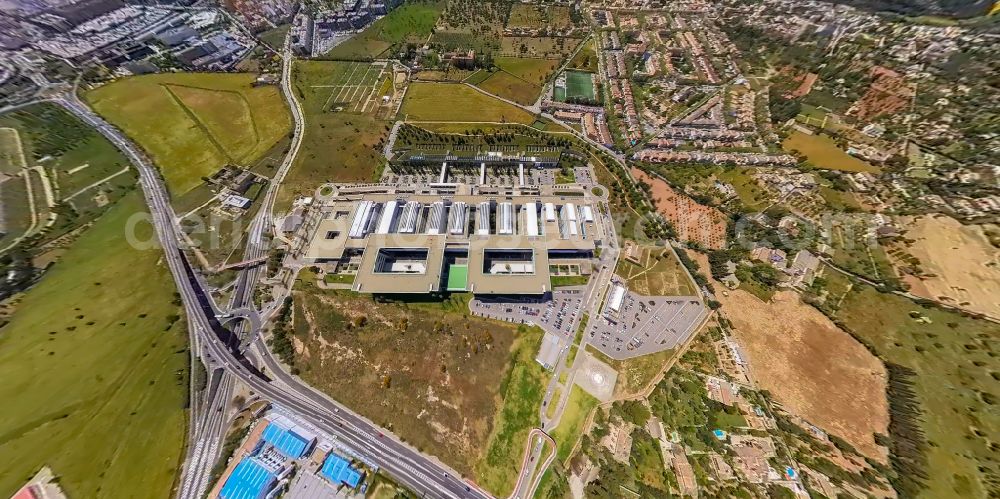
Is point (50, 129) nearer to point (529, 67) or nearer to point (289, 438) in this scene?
point (289, 438)

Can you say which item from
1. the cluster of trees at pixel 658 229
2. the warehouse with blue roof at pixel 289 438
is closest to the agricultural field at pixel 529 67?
the cluster of trees at pixel 658 229

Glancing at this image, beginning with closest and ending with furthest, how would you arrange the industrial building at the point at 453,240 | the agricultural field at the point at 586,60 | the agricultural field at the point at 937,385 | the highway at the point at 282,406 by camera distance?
the agricultural field at the point at 937,385 < the highway at the point at 282,406 < the industrial building at the point at 453,240 < the agricultural field at the point at 586,60

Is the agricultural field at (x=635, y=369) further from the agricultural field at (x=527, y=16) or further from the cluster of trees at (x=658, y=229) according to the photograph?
the agricultural field at (x=527, y=16)

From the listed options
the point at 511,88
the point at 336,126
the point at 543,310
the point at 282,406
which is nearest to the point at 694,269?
the point at 543,310

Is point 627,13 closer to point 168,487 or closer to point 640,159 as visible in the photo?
point 640,159

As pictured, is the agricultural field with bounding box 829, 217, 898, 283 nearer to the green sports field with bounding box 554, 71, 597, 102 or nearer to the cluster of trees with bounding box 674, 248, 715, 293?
the cluster of trees with bounding box 674, 248, 715, 293

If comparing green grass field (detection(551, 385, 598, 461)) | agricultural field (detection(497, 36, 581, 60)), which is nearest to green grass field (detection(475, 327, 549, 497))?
green grass field (detection(551, 385, 598, 461))

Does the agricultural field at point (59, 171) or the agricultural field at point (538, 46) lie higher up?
the agricultural field at point (538, 46)
